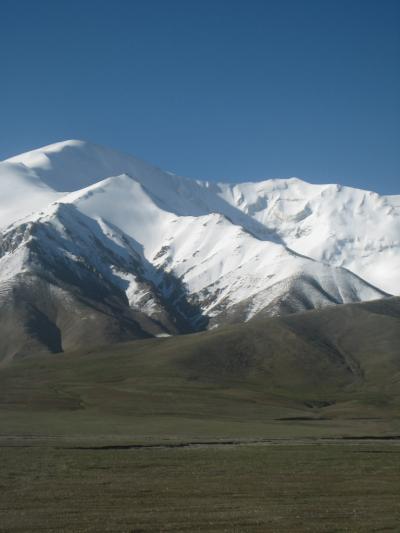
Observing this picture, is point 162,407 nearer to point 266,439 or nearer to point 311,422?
point 311,422

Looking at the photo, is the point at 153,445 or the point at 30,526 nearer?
the point at 30,526

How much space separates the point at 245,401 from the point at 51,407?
4607 cm

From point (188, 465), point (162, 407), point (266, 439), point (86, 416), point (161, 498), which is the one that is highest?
point (161, 498)

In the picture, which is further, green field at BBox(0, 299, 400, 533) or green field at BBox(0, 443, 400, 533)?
green field at BBox(0, 299, 400, 533)

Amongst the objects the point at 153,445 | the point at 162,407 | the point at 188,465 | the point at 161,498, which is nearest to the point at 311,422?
the point at 162,407

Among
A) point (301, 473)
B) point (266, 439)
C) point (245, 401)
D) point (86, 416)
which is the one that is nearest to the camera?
point (301, 473)

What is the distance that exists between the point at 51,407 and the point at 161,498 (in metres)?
101

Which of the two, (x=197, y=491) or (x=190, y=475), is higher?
(x=197, y=491)

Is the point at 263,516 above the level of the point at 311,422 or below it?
above

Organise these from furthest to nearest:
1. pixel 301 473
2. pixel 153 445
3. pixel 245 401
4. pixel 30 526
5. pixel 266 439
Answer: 1. pixel 245 401
2. pixel 266 439
3. pixel 153 445
4. pixel 301 473
5. pixel 30 526

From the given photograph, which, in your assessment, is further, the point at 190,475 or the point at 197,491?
the point at 190,475

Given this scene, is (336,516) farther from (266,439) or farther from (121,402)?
(121,402)

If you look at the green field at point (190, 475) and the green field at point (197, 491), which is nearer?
the green field at point (197, 491)

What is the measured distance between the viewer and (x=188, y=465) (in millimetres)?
58625
